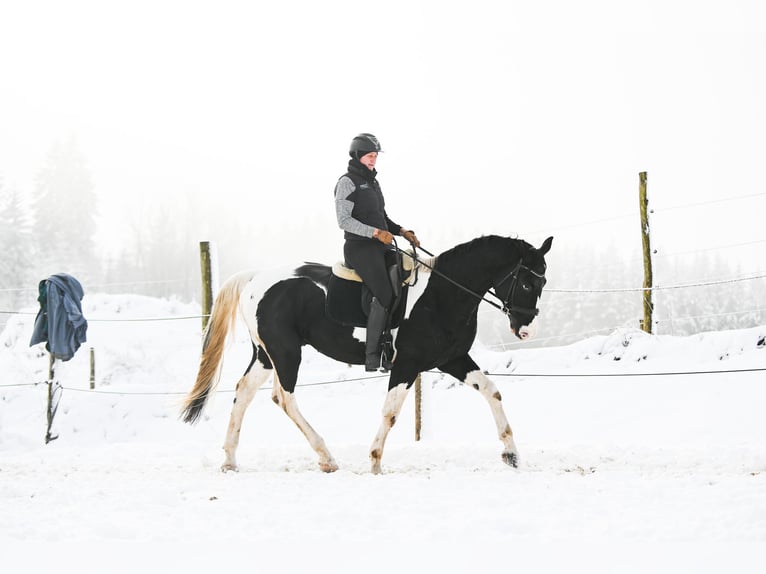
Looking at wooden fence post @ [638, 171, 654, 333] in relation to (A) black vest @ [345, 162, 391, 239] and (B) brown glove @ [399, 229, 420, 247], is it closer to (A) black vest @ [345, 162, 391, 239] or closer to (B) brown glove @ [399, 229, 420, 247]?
(B) brown glove @ [399, 229, 420, 247]

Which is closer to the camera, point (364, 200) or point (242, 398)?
point (364, 200)

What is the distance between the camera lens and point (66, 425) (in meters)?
12.4

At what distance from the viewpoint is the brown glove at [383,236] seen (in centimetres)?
624

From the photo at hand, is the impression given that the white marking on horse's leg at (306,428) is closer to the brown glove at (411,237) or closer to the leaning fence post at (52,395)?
the brown glove at (411,237)

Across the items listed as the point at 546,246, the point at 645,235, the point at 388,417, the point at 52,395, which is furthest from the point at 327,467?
the point at 645,235

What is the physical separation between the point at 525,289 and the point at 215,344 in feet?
10.7

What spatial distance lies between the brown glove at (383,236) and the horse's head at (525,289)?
1084 millimetres

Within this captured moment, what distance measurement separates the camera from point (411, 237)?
21.8ft

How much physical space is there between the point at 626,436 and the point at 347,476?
412cm

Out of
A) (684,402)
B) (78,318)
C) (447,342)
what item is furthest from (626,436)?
(78,318)

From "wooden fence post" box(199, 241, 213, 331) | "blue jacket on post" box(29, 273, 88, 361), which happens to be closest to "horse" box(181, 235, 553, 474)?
"blue jacket on post" box(29, 273, 88, 361)

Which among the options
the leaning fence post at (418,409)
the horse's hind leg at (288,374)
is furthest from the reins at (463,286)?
the leaning fence post at (418,409)

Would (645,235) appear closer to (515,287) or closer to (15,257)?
(515,287)

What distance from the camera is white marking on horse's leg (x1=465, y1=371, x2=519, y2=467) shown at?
6293mm
